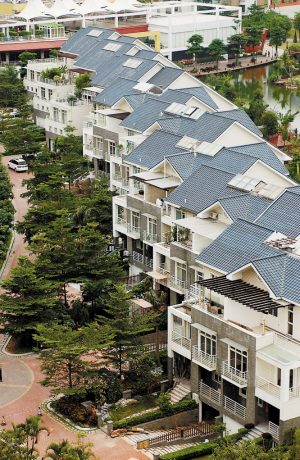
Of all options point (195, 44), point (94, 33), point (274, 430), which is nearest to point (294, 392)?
point (274, 430)

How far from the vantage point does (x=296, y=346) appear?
1189 inches

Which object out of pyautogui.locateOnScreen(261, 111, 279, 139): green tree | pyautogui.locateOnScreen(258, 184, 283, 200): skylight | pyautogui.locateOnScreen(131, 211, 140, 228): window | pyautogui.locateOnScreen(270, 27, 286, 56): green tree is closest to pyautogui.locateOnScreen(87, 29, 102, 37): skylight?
pyautogui.locateOnScreen(261, 111, 279, 139): green tree

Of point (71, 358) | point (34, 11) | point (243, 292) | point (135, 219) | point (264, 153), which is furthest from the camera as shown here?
point (34, 11)

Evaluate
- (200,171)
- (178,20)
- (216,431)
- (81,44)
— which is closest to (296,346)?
(216,431)

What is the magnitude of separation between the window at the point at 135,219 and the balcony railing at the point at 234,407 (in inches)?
576

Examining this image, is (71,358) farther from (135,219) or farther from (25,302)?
(135,219)

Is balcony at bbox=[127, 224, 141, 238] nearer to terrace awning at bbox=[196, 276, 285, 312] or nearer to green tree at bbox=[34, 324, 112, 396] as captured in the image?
green tree at bbox=[34, 324, 112, 396]

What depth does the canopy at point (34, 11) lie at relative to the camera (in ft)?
311

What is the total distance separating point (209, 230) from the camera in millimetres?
37031

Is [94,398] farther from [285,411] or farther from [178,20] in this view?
[178,20]

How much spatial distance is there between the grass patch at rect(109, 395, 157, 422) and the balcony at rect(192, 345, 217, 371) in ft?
8.74

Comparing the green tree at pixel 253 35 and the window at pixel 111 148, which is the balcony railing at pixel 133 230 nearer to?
the window at pixel 111 148

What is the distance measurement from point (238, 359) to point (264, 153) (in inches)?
615

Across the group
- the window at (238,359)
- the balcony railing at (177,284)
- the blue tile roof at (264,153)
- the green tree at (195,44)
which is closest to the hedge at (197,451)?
the window at (238,359)
